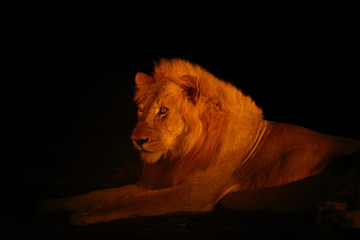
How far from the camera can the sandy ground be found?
11.6 feet

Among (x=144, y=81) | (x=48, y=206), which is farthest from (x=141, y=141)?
(x=48, y=206)

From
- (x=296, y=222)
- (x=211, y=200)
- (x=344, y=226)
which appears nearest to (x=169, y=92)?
(x=211, y=200)

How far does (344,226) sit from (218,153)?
124 centimetres

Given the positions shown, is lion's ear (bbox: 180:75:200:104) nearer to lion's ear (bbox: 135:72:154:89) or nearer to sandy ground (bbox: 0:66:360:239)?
lion's ear (bbox: 135:72:154:89)

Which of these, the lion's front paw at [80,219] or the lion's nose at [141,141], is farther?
the lion's nose at [141,141]

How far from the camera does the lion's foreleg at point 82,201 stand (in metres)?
4.18

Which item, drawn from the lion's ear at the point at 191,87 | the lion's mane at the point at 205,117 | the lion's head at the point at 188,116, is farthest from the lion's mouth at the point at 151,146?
the lion's ear at the point at 191,87

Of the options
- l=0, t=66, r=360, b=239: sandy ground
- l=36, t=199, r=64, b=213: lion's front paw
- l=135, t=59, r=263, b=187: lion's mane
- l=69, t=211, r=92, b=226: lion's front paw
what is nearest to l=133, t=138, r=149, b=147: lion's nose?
l=135, t=59, r=263, b=187: lion's mane

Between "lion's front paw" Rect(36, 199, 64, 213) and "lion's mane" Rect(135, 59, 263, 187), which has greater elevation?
"lion's mane" Rect(135, 59, 263, 187)

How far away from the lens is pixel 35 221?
153 inches

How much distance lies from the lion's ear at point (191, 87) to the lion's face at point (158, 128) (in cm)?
17

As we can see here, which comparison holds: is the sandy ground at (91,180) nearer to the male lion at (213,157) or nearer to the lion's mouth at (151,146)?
the male lion at (213,157)

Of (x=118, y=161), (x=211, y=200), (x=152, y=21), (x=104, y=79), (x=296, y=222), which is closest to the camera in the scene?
(x=296, y=222)

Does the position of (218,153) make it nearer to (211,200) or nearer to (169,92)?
(211,200)
